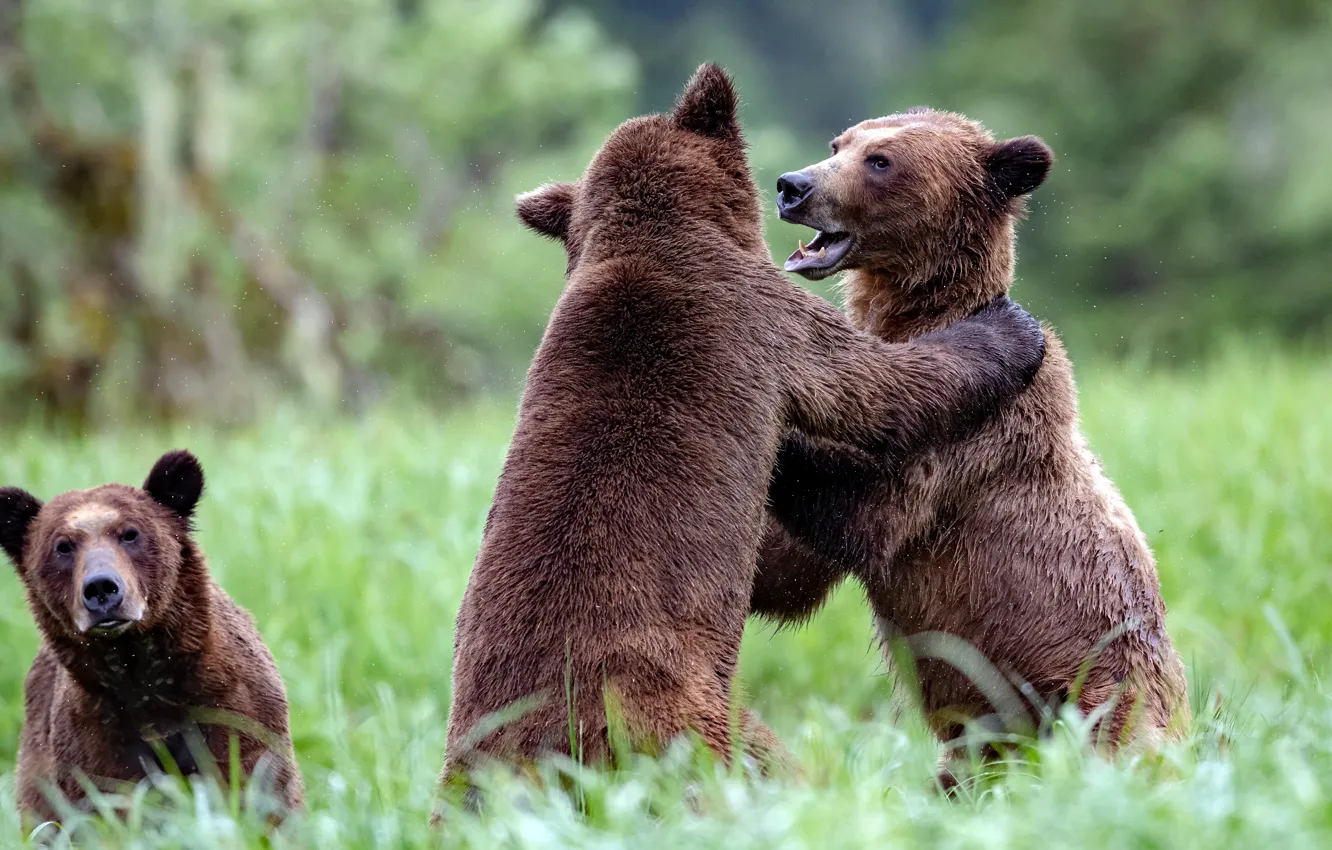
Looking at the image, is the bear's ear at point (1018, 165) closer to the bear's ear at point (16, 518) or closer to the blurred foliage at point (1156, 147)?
the bear's ear at point (16, 518)

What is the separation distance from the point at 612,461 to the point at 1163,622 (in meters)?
1.66

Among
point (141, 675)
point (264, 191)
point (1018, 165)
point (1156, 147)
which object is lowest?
point (141, 675)

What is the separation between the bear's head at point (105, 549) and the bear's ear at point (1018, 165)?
2375mm

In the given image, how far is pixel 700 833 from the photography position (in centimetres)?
270

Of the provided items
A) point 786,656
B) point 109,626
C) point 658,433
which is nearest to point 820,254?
point 658,433

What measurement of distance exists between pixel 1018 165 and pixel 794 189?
0.61 metres

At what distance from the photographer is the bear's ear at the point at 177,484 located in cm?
466

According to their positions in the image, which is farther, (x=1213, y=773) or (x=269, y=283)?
(x=269, y=283)

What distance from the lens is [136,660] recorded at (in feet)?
14.5

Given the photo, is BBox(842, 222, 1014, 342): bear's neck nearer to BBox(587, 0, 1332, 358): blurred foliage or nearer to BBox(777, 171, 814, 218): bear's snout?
BBox(777, 171, 814, 218): bear's snout

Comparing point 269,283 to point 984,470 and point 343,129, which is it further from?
point 984,470

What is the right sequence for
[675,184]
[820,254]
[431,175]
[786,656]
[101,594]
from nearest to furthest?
[675,184] < [101,594] < [820,254] < [786,656] < [431,175]

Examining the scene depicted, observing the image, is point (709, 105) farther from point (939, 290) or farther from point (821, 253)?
point (939, 290)

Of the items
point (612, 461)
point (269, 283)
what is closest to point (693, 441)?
point (612, 461)
